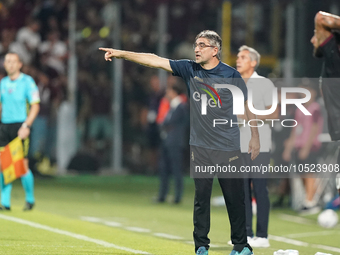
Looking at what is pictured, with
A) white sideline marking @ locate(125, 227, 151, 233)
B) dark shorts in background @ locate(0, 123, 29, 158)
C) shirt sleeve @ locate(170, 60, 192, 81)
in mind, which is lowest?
white sideline marking @ locate(125, 227, 151, 233)

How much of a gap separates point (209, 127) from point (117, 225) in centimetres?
453

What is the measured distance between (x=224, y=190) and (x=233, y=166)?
27 cm

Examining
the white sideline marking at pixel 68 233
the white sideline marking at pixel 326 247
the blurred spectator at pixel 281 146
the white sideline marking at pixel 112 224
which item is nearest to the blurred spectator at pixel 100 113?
the blurred spectator at pixel 281 146

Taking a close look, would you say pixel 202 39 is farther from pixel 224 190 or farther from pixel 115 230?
pixel 115 230

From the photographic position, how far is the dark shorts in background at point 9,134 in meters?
11.7

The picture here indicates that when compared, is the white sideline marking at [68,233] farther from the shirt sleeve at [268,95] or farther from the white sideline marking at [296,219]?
the white sideline marking at [296,219]

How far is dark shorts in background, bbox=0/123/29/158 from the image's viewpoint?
11.7m

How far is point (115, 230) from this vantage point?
1039cm

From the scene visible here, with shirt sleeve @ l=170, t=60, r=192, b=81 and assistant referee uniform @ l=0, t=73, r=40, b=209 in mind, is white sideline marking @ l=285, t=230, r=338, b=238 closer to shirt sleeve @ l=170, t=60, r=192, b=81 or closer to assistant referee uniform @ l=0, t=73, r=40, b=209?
assistant referee uniform @ l=0, t=73, r=40, b=209

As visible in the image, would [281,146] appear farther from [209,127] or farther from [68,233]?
[209,127]

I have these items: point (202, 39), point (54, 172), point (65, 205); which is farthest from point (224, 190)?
point (54, 172)

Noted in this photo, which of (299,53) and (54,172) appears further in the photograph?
(299,53)

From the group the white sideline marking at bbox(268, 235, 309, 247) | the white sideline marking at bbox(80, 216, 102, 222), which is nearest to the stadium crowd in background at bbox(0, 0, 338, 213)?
the white sideline marking at bbox(80, 216, 102, 222)

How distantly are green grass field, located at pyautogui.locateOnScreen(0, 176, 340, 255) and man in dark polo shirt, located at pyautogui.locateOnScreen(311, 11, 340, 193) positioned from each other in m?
2.13
